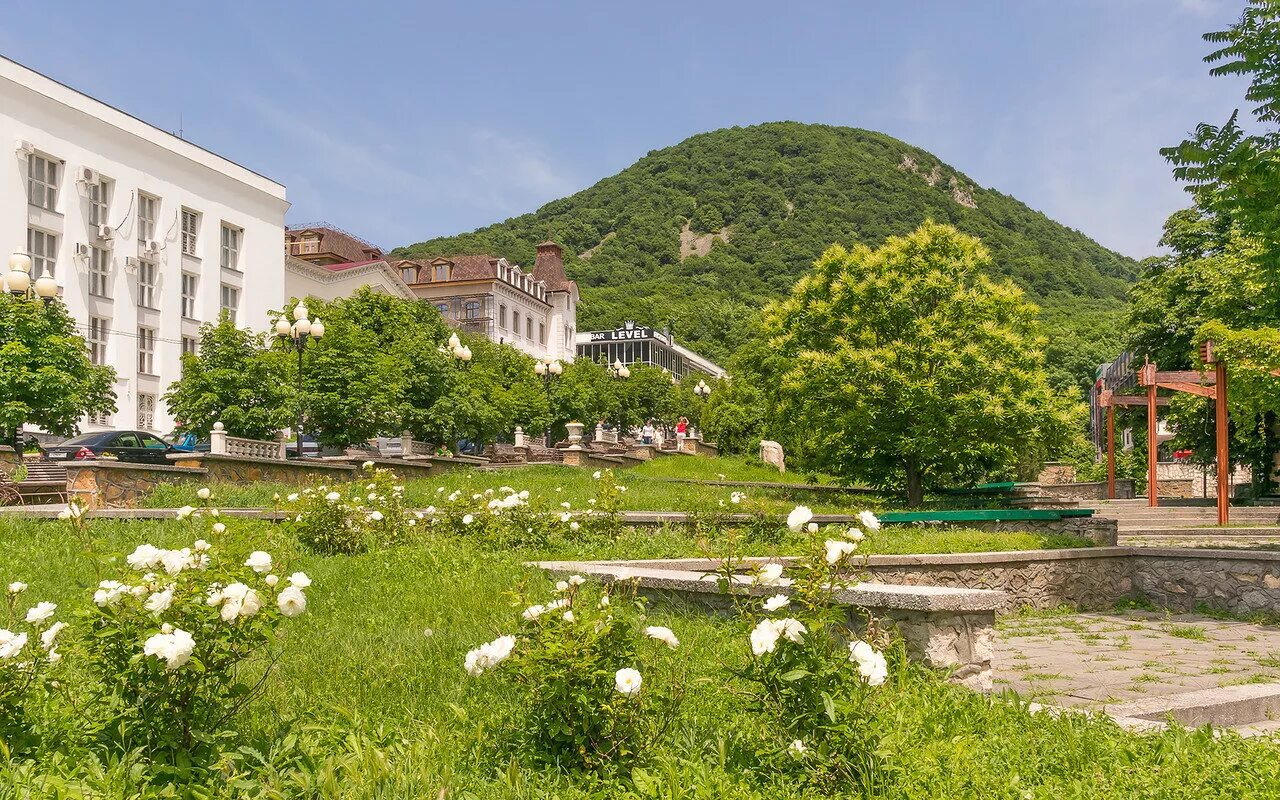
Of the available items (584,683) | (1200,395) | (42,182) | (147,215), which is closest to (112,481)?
(584,683)

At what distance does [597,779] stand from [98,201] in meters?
40.6

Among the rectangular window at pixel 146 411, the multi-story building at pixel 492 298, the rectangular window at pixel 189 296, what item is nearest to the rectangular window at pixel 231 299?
the rectangular window at pixel 189 296

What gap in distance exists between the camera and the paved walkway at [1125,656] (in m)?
6.25

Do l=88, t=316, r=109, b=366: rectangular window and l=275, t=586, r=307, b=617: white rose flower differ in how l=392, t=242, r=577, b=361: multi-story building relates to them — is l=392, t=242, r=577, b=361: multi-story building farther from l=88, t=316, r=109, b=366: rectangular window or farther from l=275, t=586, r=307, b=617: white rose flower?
l=275, t=586, r=307, b=617: white rose flower

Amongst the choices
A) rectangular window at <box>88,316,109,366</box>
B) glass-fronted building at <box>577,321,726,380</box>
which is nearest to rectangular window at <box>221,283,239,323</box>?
rectangular window at <box>88,316,109,366</box>

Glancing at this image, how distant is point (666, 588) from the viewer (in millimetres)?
6992

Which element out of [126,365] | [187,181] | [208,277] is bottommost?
[126,365]

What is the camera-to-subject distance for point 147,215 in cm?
3975

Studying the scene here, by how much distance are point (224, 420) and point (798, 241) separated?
327 feet

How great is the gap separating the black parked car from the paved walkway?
62.9ft

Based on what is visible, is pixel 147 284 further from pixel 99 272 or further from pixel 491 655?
pixel 491 655

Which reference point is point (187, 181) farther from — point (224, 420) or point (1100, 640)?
point (1100, 640)

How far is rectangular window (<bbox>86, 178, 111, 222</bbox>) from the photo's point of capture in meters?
36.7

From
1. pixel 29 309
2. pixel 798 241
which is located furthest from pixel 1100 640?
pixel 798 241
